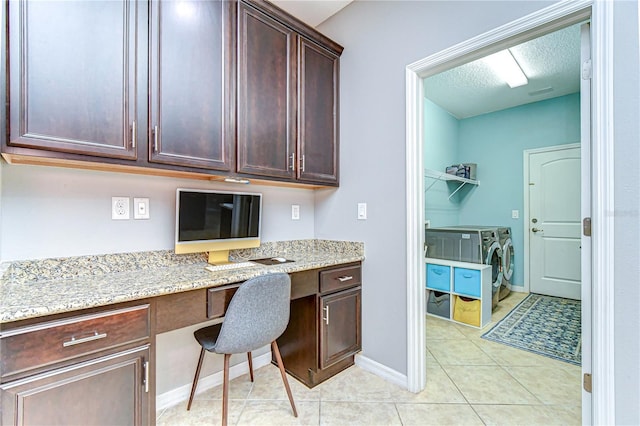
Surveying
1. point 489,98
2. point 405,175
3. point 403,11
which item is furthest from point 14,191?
point 489,98

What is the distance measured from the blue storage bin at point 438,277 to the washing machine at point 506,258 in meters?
1.08

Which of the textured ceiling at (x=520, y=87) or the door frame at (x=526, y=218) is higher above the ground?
the textured ceiling at (x=520, y=87)

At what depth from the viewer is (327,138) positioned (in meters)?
2.29

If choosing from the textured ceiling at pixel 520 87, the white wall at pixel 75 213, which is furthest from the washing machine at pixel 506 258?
the white wall at pixel 75 213

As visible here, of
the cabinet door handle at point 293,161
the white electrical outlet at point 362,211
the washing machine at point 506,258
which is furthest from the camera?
the washing machine at point 506,258

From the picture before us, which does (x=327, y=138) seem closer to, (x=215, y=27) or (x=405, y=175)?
(x=405, y=175)

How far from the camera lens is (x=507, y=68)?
3.10m

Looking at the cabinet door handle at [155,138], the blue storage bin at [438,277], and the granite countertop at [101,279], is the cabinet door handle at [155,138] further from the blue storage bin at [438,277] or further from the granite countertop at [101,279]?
the blue storage bin at [438,277]

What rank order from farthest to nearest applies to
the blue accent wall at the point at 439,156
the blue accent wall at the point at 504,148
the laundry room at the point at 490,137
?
the blue accent wall at the point at 439,156 < the blue accent wall at the point at 504,148 < the laundry room at the point at 490,137

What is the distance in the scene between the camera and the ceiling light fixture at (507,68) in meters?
2.88

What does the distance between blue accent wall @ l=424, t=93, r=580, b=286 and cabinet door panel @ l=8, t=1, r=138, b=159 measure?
3.60 meters

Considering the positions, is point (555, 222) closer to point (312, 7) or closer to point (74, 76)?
point (312, 7)

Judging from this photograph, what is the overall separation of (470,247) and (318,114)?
7.14 feet
